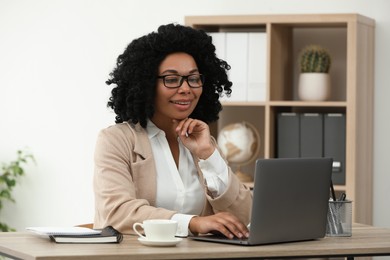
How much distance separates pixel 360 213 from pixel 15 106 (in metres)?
2.15

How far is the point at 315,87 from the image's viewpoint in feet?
15.2

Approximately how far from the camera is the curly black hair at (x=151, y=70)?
Result: 3.08 m

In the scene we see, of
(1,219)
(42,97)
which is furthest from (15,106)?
(1,219)

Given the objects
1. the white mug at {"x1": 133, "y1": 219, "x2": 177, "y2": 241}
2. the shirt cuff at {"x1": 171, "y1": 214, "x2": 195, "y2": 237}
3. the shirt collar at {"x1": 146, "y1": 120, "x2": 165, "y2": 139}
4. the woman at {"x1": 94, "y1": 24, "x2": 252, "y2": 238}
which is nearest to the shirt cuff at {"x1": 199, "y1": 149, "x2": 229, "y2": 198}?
the woman at {"x1": 94, "y1": 24, "x2": 252, "y2": 238}

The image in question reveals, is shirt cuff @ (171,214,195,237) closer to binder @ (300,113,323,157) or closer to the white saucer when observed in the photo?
the white saucer

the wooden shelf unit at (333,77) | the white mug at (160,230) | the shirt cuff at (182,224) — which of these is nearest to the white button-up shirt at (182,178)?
the shirt cuff at (182,224)

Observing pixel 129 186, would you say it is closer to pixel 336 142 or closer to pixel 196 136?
pixel 196 136

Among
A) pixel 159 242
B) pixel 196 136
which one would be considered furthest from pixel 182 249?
pixel 196 136

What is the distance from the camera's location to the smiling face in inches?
121

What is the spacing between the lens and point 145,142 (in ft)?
9.89

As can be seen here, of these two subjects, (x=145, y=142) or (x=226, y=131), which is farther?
(x=226, y=131)

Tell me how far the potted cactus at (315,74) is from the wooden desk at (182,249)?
1988mm

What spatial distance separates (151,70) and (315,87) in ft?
5.61

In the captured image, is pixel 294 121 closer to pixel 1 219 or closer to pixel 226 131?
pixel 226 131
